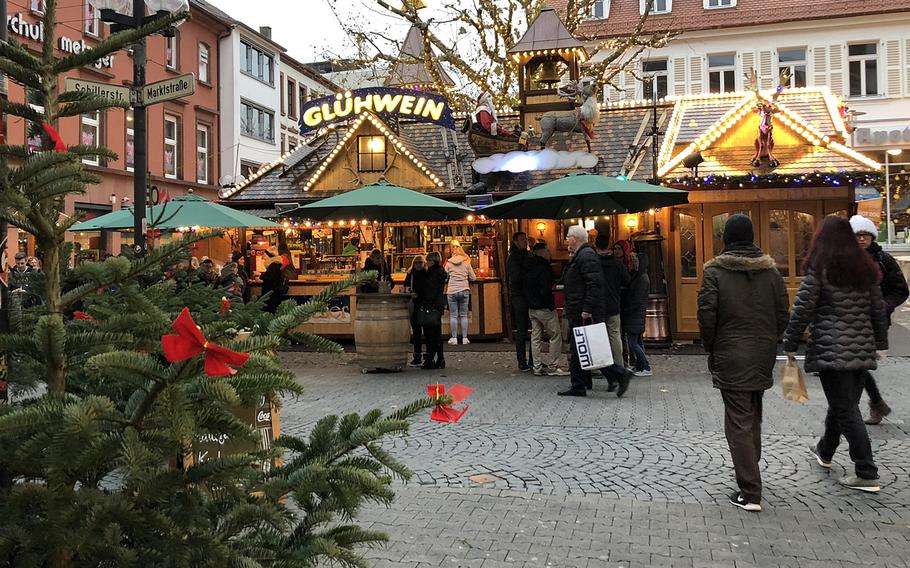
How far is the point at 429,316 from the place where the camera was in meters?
10.7

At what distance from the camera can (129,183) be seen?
85.8 ft

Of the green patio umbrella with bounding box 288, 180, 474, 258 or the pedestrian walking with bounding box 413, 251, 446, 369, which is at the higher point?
the green patio umbrella with bounding box 288, 180, 474, 258

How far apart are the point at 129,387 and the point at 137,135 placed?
4.42 m

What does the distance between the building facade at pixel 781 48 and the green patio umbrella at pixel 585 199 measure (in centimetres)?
1721

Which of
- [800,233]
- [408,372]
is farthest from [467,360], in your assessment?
[800,233]

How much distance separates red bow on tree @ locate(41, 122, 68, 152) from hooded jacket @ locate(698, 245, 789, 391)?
3843 mm

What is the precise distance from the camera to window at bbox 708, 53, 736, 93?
97.4 ft

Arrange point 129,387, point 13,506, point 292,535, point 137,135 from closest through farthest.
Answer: point 13,506 → point 129,387 → point 292,535 → point 137,135

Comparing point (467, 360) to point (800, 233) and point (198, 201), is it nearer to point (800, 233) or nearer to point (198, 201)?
point (198, 201)

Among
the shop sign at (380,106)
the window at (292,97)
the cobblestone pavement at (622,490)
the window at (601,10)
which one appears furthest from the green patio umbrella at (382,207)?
the window at (292,97)

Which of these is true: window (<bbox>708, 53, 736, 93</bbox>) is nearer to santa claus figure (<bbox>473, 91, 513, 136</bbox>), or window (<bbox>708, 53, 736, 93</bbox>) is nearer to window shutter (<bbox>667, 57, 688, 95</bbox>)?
window shutter (<bbox>667, 57, 688, 95</bbox>)

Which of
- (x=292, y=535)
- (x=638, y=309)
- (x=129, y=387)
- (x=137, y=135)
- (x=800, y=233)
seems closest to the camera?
(x=129, y=387)

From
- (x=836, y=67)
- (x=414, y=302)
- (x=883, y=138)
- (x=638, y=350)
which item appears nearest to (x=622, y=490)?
(x=638, y=350)

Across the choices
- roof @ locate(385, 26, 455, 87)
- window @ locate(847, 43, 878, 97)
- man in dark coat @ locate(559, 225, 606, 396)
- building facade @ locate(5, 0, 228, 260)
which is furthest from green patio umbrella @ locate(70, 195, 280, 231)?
window @ locate(847, 43, 878, 97)
